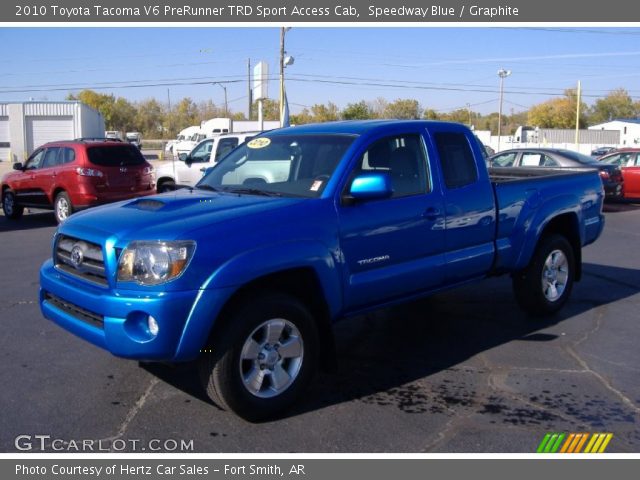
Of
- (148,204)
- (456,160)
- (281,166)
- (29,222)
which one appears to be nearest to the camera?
(148,204)

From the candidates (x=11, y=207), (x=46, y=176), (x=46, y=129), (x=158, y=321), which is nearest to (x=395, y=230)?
(x=158, y=321)

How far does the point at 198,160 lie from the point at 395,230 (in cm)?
1095

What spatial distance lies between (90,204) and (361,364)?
950 centimetres

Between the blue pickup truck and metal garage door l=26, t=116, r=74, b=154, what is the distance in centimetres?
4197

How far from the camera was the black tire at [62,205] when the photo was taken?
44.5 feet

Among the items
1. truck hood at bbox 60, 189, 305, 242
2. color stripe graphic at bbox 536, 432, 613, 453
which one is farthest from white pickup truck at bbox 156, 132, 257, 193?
color stripe graphic at bbox 536, 432, 613, 453

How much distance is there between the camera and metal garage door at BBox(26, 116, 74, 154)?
1734 inches

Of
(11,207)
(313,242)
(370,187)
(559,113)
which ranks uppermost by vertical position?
(559,113)

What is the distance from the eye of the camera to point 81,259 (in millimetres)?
4336

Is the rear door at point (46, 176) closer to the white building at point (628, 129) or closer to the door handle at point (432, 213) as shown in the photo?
the door handle at point (432, 213)

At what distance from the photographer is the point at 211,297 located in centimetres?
389

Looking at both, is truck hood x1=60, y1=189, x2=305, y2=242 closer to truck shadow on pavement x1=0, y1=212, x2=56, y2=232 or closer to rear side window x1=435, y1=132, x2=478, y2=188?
rear side window x1=435, y1=132, x2=478, y2=188
